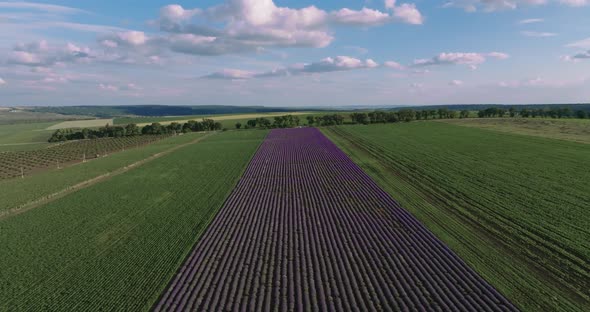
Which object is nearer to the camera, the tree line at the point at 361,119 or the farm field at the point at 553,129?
the farm field at the point at 553,129

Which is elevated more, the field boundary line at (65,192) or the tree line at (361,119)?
the tree line at (361,119)

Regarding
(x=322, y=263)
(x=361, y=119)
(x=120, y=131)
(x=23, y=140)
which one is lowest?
(x=23, y=140)

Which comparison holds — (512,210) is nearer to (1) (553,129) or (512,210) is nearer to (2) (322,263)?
(2) (322,263)

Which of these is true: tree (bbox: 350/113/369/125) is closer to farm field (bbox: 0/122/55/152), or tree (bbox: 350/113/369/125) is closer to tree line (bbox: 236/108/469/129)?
tree line (bbox: 236/108/469/129)

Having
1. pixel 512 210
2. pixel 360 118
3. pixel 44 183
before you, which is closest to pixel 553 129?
pixel 360 118

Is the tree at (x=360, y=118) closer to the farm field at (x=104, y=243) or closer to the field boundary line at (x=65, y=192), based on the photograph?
the field boundary line at (x=65, y=192)

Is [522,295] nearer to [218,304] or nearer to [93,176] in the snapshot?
[218,304]

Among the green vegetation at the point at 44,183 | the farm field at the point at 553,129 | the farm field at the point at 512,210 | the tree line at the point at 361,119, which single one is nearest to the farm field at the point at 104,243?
the green vegetation at the point at 44,183

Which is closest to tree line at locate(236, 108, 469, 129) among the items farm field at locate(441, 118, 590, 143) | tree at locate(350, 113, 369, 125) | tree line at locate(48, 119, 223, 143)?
tree at locate(350, 113, 369, 125)
